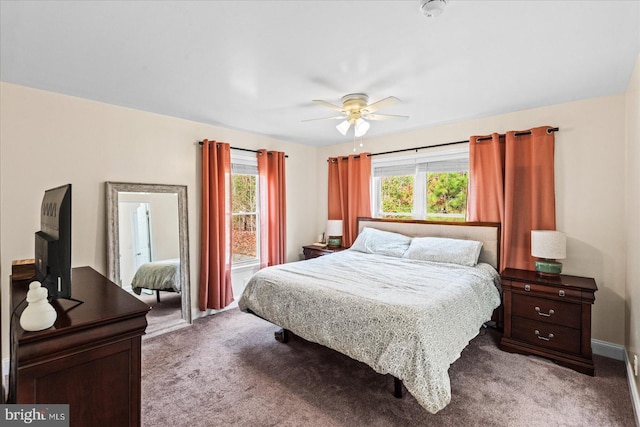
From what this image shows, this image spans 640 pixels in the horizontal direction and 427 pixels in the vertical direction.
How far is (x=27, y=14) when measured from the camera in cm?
161

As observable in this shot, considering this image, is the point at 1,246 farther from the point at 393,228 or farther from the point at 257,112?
the point at 393,228

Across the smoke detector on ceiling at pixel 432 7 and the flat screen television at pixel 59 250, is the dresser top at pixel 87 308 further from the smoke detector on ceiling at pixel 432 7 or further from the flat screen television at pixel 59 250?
the smoke detector on ceiling at pixel 432 7

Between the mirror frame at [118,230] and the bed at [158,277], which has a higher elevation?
the mirror frame at [118,230]

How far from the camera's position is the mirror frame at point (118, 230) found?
3027mm

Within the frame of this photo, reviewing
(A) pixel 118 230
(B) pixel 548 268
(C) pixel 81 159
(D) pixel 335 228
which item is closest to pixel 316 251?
(D) pixel 335 228

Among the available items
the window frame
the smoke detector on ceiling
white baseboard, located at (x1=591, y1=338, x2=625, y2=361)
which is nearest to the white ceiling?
the smoke detector on ceiling

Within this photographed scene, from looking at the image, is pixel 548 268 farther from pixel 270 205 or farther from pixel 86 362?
pixel 86 362

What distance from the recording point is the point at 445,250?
3.41 metres

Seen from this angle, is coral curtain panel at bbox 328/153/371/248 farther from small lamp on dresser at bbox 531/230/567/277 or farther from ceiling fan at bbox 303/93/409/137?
small lamp on dresser at bbox 531/230/567/277

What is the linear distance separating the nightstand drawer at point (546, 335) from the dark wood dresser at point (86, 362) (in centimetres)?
313

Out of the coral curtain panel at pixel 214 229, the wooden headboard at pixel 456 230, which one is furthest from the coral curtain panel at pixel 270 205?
the wooden headboard at pixel 456 230

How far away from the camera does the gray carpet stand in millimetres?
1993

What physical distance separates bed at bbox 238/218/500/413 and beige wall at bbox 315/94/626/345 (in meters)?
0.73

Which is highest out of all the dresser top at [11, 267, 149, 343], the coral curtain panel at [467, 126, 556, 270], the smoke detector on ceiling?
the smoke detector on ceiling
